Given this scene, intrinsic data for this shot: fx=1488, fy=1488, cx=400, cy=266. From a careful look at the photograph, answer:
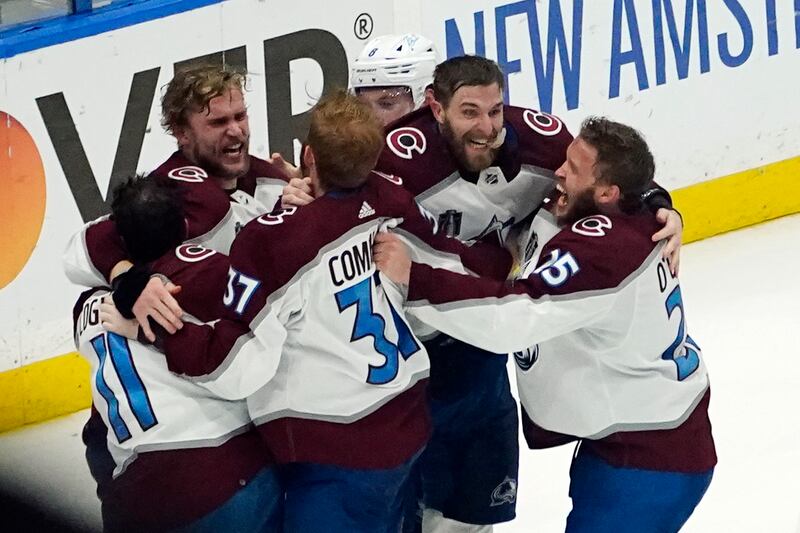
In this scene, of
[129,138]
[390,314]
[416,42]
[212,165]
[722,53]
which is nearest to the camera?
[390,314]

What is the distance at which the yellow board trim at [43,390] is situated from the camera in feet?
14.7

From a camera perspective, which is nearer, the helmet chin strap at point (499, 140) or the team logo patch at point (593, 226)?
the team logo patch at point (593, 226)

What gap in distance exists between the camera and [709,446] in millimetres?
2912

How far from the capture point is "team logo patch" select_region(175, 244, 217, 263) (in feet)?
8.44

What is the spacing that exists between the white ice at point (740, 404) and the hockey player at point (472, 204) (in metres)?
0.50

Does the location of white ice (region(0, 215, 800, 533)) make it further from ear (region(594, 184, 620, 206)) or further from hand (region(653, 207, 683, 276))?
ear (region(594, 184, 620, 206))

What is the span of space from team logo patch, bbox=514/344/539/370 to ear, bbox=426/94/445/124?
0.48 m

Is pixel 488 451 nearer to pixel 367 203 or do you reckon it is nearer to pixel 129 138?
pixel 367 203

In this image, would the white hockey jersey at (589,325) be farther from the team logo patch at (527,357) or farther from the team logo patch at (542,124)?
the team logo patch at (542,124)

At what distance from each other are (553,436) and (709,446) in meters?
0.30

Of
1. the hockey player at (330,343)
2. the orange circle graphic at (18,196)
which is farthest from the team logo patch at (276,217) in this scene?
the orange circle graphic at (18,196)

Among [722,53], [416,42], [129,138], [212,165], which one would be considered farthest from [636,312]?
[722,53]

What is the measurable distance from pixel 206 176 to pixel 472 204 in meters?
0.55

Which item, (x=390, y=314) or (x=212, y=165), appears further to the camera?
(x=212, y=165)
